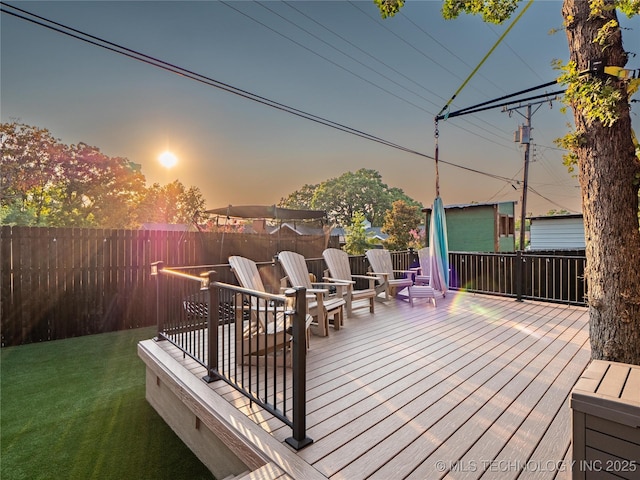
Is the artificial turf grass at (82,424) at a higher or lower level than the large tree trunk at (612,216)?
lower

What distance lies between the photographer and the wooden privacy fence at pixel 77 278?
5.41 m

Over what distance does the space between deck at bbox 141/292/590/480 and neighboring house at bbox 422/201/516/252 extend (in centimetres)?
855

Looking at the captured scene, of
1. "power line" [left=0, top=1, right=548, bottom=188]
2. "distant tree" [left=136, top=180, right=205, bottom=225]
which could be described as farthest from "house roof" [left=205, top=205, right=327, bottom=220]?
"distant tree" [left=136, top=180, right=205, bottom=225]

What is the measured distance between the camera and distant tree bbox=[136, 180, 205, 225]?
3400 centimetres

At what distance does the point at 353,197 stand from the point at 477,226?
23641 millimetres

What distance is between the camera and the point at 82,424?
3.14m

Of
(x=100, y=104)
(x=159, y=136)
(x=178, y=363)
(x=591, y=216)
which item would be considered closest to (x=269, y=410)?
(x=178, y=363)

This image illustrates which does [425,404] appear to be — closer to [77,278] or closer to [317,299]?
[317,299]

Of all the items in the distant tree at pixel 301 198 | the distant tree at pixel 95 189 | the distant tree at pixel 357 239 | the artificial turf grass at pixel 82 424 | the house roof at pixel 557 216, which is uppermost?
the distant tree at pixel 301 198

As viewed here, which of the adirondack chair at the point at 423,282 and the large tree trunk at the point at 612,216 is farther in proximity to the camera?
the adirondack chair at the point at 423,282

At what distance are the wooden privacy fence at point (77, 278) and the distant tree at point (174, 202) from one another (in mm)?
28402

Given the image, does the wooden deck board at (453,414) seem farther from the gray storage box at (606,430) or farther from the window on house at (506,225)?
the window on house at (506,225)

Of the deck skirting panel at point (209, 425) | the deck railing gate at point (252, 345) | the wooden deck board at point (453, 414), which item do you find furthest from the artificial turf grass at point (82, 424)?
the wooden deck board at point (453, 414)

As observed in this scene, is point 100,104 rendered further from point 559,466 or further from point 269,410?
point 559,466
